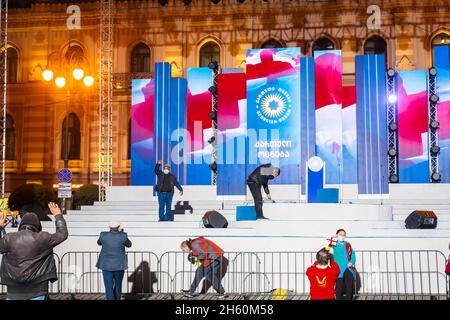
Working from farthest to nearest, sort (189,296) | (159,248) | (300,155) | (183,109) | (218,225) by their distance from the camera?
(183,109)
(300,155)
(218,225)
(159,248)
(189,296)

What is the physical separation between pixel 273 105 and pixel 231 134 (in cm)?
193

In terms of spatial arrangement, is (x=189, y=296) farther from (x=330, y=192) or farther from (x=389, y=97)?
(x=389, y=97)

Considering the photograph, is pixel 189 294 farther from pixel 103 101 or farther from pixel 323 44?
pixel 323 44

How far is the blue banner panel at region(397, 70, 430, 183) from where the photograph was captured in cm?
2473

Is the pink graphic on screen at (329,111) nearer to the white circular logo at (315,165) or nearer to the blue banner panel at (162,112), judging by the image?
the white circular logo at (315,165)

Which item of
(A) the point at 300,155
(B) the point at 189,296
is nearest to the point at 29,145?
(A) the point at 300,155

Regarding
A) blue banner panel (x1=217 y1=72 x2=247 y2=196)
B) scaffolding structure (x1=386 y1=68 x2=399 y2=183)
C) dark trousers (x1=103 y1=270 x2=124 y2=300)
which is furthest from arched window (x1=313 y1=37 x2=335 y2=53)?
dark trousers (x1=103 y1=270 x2=124 y2=300)

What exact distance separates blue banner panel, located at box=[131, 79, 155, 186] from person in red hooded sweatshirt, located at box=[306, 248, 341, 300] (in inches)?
682

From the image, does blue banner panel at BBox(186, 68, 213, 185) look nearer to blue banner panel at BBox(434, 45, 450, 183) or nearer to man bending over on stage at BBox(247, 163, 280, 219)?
man bending over on stage at BBox(247, 163, 280, 219)

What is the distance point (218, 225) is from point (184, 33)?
61.6 ft

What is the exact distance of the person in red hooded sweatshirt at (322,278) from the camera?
32.2 feet

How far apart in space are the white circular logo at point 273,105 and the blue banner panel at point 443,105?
5.74m

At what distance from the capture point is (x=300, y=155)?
2419 cm

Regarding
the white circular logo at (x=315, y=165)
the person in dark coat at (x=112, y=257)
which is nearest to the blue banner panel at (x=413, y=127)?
the white circular logo at (x=315, y=165)
